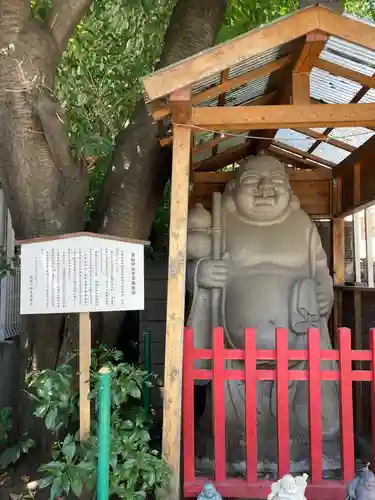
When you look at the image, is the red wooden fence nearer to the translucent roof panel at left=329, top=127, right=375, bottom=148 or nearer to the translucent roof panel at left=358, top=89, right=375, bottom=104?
the translucent roof panel at left=358, top=89, right=375, bottom=104

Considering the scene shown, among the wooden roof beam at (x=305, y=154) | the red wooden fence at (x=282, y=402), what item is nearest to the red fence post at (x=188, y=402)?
the red wooden fence at (x=282, y=402)

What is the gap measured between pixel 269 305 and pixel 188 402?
1313 millimetres

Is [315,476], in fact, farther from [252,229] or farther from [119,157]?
[119,157]

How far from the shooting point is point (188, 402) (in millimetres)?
3865

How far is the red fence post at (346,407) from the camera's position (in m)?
3.76

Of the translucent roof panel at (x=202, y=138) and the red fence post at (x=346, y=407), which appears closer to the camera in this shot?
the red fence post at (x=346, y=407)

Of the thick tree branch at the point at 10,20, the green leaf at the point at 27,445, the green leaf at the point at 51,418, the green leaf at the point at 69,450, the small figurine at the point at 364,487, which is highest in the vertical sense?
the thick tree branch at the point at 10,20

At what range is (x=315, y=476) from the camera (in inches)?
150

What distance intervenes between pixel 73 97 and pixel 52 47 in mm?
1849

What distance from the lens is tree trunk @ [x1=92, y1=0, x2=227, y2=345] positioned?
15.9 ft

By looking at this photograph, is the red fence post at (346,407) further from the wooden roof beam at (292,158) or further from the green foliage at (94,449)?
the wooden roof beam at (292,158)

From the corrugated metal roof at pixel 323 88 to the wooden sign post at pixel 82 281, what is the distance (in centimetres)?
128

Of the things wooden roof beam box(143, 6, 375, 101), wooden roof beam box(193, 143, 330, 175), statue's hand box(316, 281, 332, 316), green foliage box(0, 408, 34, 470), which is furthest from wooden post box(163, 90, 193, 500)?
wooden roof beam box(193, 143, 330, 175)

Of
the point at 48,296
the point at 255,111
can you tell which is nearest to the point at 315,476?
the point at 48,296
